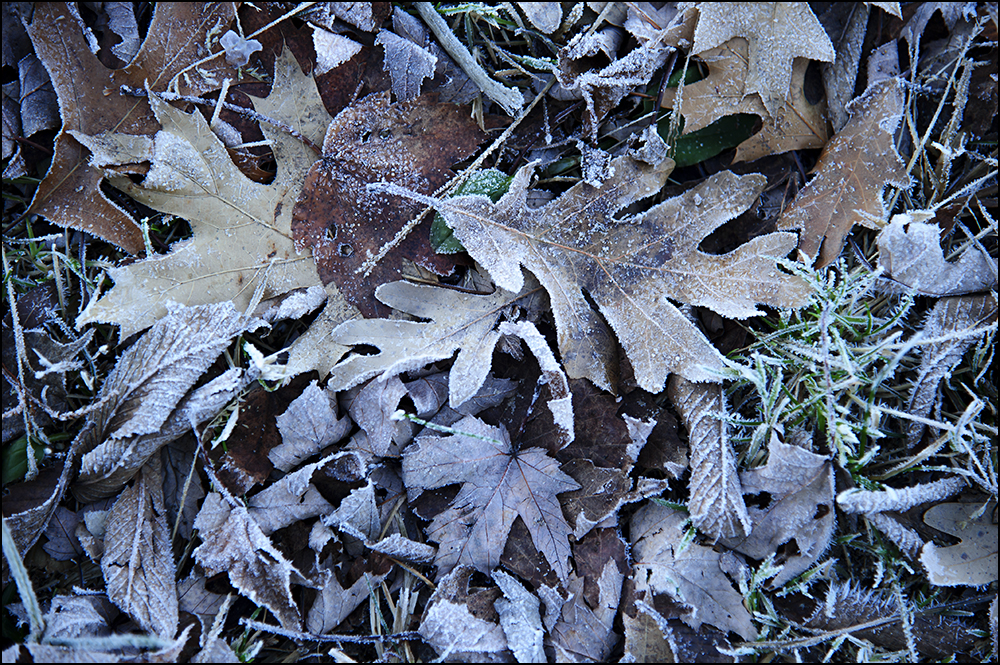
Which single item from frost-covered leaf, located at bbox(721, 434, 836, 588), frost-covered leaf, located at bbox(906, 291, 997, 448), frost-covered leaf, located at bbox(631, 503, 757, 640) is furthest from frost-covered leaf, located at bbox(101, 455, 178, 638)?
frost-covered leaf, located at bbox(906, 291, 997, 448)

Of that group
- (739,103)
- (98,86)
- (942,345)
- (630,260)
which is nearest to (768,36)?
(739,103)

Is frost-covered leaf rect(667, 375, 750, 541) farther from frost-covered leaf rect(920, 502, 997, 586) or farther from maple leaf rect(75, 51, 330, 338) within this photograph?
maple leaf rect(75, 51, 330, 338)

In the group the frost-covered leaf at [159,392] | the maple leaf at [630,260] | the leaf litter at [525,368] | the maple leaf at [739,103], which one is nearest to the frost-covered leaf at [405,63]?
the leaf litter at [525,368]

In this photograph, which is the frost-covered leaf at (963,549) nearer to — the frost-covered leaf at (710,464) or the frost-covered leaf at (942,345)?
the frost-covered leaf at (942,345)

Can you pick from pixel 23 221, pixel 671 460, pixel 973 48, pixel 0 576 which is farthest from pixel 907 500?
pixel 23 221

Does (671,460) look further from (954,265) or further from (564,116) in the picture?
(564,116)

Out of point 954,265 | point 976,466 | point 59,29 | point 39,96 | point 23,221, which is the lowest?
point 976,466
